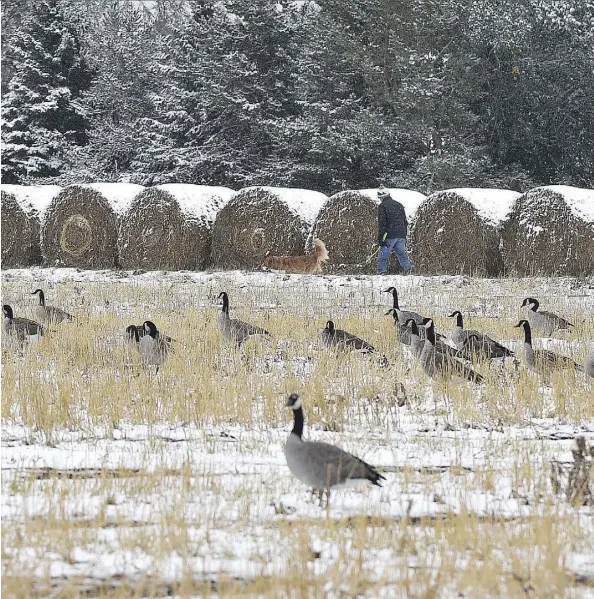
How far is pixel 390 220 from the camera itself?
18.1m

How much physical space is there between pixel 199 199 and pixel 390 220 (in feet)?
15.4

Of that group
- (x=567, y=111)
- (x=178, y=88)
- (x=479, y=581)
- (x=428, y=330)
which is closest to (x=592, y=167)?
(x=567, y=111)

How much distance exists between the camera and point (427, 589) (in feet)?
12.3

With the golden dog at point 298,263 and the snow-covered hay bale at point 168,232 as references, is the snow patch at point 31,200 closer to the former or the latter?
the snow-covered hay bale at point 168,232

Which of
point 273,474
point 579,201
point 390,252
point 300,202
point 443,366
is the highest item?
point 300,202

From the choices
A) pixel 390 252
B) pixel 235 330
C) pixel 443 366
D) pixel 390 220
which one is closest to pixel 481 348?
pixel 443 366

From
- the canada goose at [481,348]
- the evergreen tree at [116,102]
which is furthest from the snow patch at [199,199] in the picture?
the evergreen tree at [116,102]

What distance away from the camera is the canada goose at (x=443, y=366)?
7723 millimetres

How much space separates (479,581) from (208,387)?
3957 mm

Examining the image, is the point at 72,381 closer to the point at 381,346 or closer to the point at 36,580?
the point at 381,346

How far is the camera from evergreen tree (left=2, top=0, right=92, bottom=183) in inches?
1391

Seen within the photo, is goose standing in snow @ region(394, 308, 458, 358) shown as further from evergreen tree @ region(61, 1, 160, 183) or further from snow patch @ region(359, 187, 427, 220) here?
evergreen tree @ region(61, 1, 160, 183)

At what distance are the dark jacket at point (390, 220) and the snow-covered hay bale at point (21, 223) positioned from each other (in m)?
7.44

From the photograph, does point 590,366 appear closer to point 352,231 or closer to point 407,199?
point 352,231
